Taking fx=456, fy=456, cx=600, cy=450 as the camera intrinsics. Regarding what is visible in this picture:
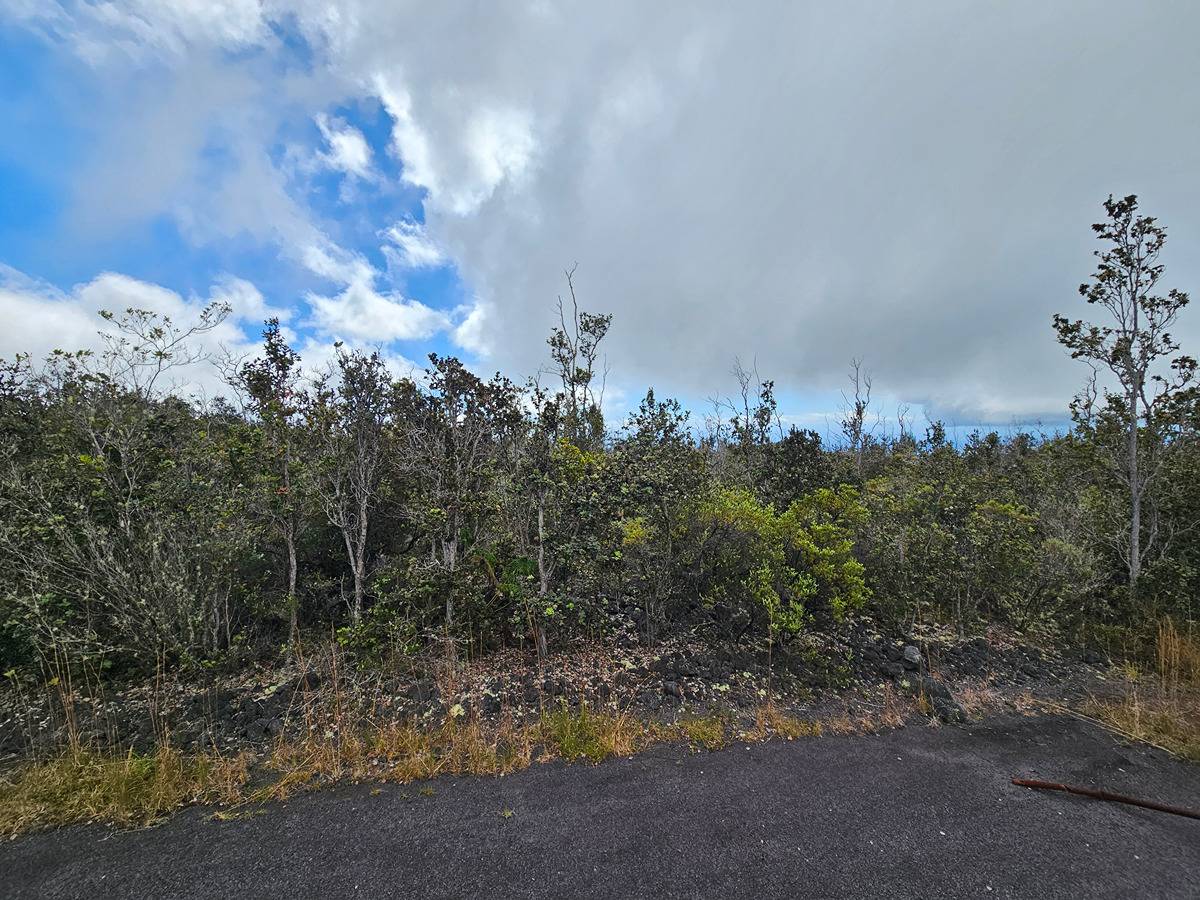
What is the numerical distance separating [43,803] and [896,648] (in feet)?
23.2

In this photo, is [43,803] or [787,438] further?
[787,438]

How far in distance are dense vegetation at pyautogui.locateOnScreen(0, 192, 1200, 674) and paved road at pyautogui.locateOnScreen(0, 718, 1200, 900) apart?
152 cm

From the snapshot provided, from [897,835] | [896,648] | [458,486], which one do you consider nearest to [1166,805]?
[897,835]

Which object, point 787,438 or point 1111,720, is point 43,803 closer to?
point 1111,720

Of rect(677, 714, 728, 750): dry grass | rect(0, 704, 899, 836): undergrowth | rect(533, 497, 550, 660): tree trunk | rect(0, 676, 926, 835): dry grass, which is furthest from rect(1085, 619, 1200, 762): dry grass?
rect(533, 497, 550, 660): tree trunk

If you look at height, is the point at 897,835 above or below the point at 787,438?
below

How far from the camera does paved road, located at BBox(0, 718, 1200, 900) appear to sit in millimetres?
2254

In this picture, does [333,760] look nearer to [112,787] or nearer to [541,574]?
[112,787]

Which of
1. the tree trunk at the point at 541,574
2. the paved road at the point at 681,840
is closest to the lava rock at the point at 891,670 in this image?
the paved road at the point at 681,840

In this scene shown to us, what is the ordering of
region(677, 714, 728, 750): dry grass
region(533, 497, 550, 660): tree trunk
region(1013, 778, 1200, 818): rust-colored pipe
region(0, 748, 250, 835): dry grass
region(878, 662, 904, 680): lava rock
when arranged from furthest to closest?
region(533, 497, 550, 660): tree trunk, region(878, 662, 904, 680): lava rock, region(677, 714, 728, 750): dry grass, region(1013, 778, 1200, 818): rust-colored pipe, region(0, 748, 250, 835): dry grass

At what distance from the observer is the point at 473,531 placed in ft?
16.9

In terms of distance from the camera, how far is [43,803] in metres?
2.69

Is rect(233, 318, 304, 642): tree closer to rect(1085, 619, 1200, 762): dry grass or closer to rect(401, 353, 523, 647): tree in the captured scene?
rect(401, 353, 523, 647): tree

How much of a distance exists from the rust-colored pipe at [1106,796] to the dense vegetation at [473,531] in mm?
1712
